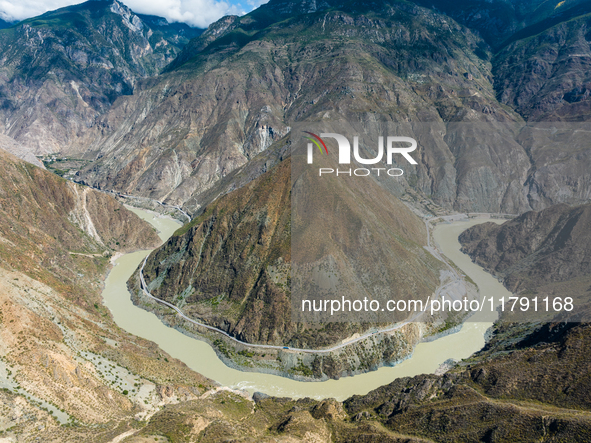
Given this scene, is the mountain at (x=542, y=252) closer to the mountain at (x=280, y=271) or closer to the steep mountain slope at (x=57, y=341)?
the mountain at (x=280, y=271)

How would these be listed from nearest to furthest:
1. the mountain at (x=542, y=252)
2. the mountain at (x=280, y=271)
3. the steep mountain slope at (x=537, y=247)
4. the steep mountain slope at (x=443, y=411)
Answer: the steep mountain slope at (x=443, y=411) → the mountain at (x=280, y=271) → the mountain at (x=542, y=252) → the steep mountain slope at (x=537, y=247)

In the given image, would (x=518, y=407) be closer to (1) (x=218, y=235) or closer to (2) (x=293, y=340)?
(2) (x=293, y=340)

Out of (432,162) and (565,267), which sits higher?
(432,162)

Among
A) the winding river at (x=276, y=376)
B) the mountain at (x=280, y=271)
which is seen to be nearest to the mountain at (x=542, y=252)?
the winding river at (x=276, y=376)

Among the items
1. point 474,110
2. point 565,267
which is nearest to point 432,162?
point 474,110

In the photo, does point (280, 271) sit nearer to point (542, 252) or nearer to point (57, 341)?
point (57, 341)

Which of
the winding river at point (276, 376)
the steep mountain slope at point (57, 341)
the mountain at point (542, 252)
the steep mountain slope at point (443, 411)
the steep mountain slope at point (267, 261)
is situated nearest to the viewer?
the steep mountain slope at point (443, 411)
